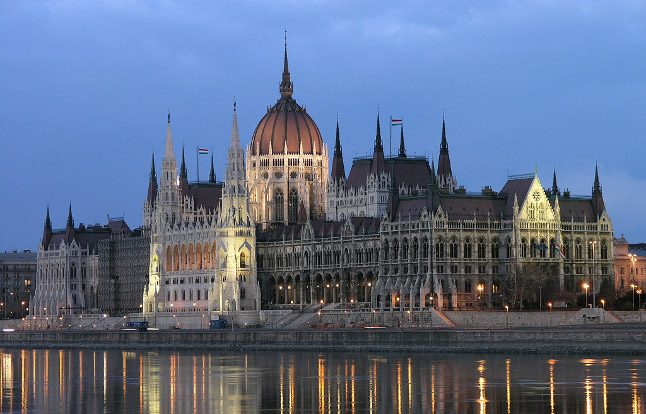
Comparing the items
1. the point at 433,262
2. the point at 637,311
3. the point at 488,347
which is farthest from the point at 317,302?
the point at 488,347

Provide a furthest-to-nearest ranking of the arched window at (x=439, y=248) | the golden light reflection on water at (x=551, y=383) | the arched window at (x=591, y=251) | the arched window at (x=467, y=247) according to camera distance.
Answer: the arched window at (x=591, y=251), the arched window at (x=467, y=247), the arched window at (x=439, y=248), the golden light reflection on water at (x=551, y=383)

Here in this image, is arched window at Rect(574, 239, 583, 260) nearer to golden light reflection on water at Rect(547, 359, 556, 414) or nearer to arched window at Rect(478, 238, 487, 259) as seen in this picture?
arched window at Rect(478, 238, 487, 259)

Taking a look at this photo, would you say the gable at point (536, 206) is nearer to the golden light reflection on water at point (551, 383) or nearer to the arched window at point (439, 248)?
the arched window at point (439, 248)

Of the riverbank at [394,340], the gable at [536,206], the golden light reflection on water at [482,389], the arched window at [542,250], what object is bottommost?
the golden light reflection on water at [482,389]

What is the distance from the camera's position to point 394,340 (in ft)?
456

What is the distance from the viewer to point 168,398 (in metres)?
92.4

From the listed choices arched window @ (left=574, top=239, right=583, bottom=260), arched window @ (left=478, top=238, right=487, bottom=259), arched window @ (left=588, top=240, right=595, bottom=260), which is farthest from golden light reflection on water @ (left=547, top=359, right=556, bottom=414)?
arched window @ (left=588, top=240, right=595, bottom=260)

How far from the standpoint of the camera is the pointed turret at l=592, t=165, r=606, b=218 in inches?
7274

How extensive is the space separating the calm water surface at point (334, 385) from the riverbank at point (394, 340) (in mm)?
3834

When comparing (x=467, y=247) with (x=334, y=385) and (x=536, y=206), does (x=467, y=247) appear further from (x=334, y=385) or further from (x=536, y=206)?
(x=334, y=385)

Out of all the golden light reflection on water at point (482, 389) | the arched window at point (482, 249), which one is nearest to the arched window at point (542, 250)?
the arched window at point (482, 249)

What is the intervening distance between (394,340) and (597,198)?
54392 millimetres

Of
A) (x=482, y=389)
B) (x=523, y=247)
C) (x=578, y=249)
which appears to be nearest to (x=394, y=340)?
(x=523, y=247)

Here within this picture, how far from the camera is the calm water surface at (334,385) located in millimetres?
85750
